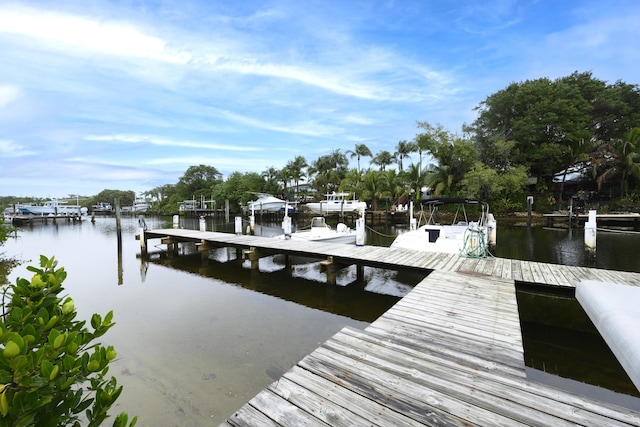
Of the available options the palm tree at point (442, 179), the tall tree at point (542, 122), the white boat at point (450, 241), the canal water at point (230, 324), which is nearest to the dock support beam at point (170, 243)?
the canal water at point (230, 324)

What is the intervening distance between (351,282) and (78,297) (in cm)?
866

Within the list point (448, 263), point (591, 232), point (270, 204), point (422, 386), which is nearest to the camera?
point (422, 386)

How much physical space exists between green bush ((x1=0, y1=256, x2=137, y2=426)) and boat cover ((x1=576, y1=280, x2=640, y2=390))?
14.5ft

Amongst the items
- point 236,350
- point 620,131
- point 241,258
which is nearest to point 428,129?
point 620,131

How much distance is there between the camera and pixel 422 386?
2908 mm

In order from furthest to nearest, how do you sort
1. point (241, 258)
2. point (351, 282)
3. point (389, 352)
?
point (241, 258), point (351, 282), point (389, 352)

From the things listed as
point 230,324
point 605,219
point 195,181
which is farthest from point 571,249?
point 195,181

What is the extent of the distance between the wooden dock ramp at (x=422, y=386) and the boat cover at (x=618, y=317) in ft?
3.14

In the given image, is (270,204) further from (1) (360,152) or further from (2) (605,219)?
(2) (605,219)

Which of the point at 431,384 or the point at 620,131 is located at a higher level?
the point at 620,131

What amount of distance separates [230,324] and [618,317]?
273 inches

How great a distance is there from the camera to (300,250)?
10.8m

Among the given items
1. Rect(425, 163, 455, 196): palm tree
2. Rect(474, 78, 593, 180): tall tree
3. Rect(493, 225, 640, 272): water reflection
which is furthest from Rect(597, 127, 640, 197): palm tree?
Rect(425, 163, 455, 196): palm tree

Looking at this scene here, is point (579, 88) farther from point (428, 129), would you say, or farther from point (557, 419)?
point (557, 419)
